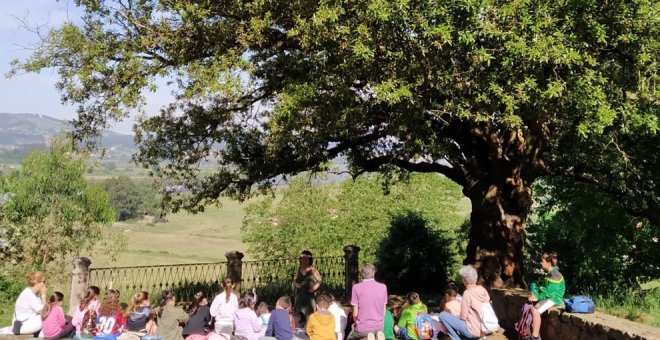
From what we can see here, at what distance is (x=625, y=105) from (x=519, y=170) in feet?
15.7

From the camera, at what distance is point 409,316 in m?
9.38

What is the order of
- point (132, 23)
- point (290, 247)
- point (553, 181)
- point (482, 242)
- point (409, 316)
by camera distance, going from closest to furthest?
point (409, 316) < point (132, 23) < point (482, 242) < point (553, 181) < point (290, 247)

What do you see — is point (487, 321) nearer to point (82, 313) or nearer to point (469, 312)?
point (469, 312)

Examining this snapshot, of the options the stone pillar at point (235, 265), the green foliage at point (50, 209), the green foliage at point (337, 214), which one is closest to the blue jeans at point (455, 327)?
the stone pillar at point (235, 265)

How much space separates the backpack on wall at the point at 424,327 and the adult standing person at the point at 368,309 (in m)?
0.59

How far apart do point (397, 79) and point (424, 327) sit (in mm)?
4424

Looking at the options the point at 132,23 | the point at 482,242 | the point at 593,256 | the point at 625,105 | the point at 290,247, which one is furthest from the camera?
the point at 290,247

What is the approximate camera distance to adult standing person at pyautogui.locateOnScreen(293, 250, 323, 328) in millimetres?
11453

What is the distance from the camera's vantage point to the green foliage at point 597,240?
Result: 20.2m

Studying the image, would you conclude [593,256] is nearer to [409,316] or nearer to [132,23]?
[409,316]

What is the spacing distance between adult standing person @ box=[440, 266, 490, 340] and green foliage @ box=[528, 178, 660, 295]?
41.3ft

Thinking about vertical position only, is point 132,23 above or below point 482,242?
above

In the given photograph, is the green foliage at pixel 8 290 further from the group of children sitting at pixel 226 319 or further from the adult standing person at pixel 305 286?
the adult standing person at pixel 305 286

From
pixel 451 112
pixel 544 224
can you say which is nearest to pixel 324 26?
pixel 451 112
